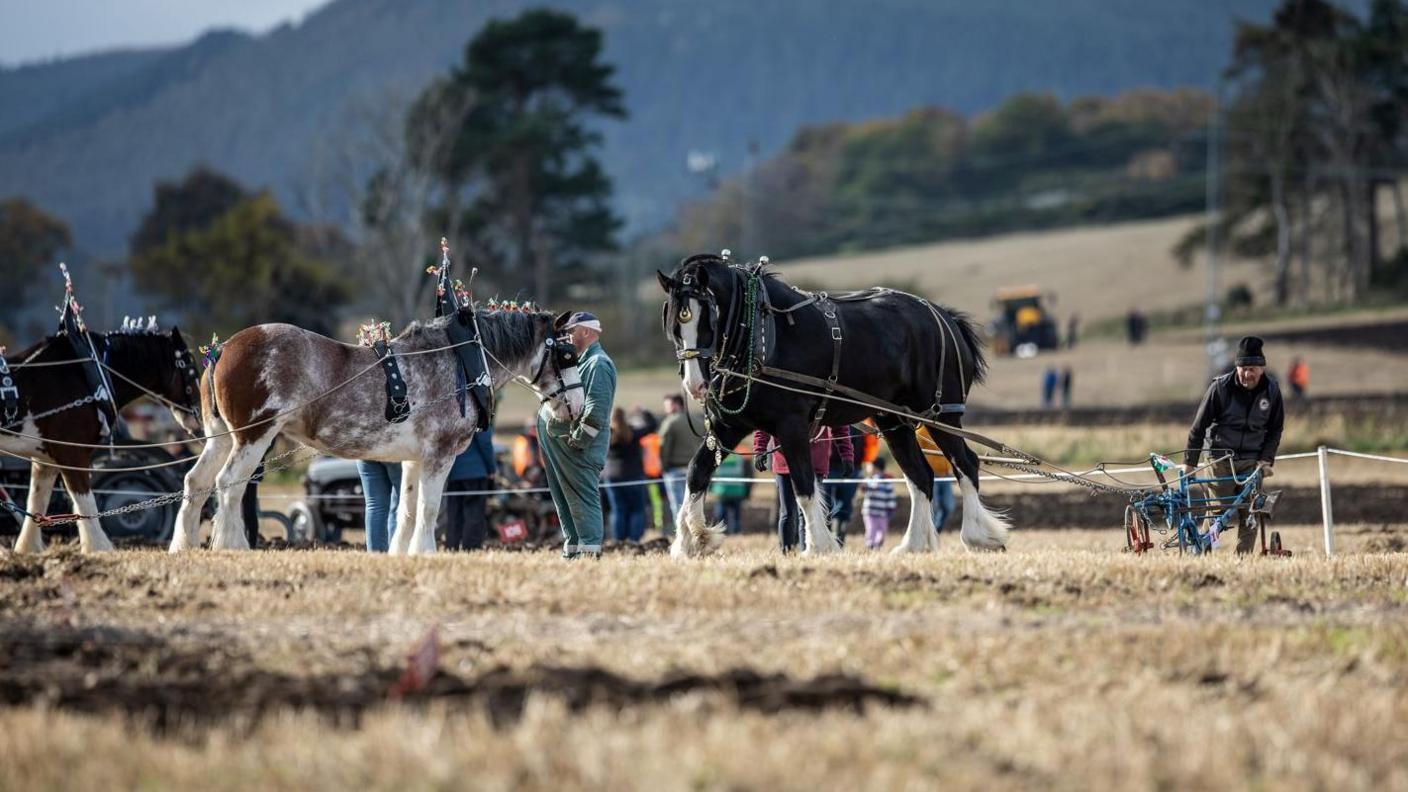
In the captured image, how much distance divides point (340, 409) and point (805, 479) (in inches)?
129

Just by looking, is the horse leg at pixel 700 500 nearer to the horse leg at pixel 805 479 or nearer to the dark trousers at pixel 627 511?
the horse leg at pixel 805 479

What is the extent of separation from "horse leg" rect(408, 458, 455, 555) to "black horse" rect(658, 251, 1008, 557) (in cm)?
173

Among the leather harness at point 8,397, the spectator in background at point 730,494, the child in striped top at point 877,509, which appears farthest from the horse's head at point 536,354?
the spectator in background at point 730,494

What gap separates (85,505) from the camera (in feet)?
44.9

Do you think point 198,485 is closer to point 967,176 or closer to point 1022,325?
point 1022,325

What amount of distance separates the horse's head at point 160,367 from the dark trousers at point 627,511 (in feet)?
19.1

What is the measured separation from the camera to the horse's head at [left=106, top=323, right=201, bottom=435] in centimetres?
1468

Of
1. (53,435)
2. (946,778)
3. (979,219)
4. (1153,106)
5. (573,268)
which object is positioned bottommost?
(946,778)

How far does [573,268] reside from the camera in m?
69.6

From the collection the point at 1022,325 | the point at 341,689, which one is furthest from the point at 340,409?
the point at 1022,325

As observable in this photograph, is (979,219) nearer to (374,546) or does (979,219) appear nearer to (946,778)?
(374,546)

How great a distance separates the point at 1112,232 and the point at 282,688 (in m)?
108

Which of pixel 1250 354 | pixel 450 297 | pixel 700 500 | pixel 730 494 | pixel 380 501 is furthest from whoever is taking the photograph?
pixel 730 494

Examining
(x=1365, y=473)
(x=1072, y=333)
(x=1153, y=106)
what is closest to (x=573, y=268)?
(x=1072, y=333)
